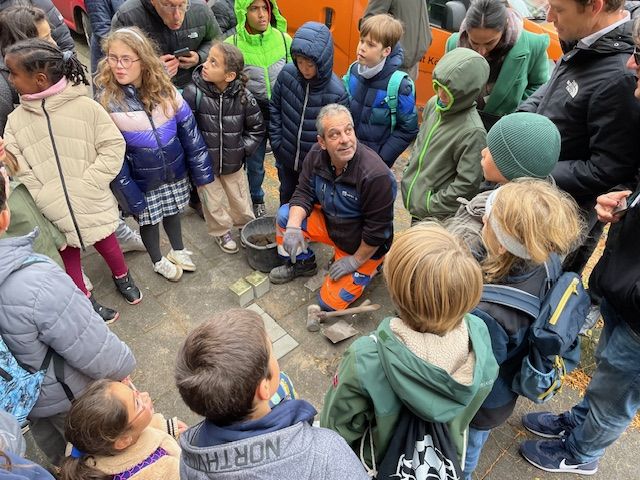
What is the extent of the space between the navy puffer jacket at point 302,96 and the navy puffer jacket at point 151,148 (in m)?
0.73

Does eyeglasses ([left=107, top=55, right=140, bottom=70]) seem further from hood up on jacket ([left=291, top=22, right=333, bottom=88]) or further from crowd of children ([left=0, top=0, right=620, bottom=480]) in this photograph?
hood up on jacket ([left=291, top=22, right=333, bottom=88])

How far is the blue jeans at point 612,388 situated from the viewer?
2.18m

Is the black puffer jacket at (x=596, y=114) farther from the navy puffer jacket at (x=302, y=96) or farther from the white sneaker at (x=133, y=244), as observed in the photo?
the white sneaker at (x=133, y=244)

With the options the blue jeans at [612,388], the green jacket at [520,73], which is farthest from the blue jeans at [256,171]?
the blue jeans at [612,388]

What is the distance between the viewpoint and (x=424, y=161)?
3268 millimetres

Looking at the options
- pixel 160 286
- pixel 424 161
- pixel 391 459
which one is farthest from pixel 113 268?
pixel 391 459

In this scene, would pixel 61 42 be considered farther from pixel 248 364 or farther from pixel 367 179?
pixel 248 364

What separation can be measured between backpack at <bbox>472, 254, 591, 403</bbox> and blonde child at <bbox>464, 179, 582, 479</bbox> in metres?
0.04

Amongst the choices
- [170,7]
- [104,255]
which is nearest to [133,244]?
[104,255]

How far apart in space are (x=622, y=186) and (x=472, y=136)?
933mm

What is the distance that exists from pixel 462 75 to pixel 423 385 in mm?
2094

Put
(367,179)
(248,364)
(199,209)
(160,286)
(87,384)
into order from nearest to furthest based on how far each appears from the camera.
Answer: (248,364)
(87,384)
(367,179)
(160,286)
(199,209)

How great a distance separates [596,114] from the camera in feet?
8.39

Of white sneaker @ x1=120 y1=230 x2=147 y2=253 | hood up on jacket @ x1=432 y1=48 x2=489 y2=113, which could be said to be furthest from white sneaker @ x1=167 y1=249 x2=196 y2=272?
hood up on jacket @ x1=432 y1=48 x2=489 y2=113
